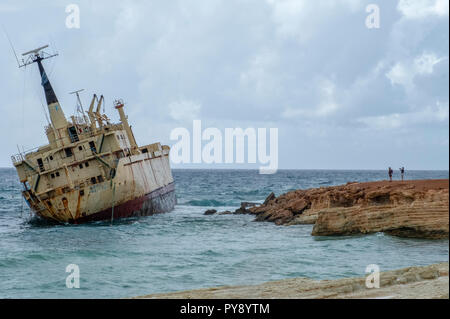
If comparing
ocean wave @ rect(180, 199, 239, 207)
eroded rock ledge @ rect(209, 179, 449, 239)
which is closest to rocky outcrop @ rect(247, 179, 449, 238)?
eroded rock ledge @ rect(209, 179, 449, 239)

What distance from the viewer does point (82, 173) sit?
32.1m

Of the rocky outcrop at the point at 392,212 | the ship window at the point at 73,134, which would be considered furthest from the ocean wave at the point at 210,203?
the rocky outcrop at the point at 392,212

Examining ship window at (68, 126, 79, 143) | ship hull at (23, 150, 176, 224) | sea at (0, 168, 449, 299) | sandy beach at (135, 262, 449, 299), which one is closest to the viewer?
sandy beach at (135, 262, 449, 299)

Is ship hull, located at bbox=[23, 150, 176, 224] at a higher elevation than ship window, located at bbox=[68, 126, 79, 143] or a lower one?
lower

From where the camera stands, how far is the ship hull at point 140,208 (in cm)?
3152

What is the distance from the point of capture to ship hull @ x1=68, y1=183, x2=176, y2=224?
1241 inches

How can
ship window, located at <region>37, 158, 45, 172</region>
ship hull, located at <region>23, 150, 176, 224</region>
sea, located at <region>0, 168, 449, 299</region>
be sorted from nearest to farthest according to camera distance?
sea, located at <region>0, 168, 449, 299</region> < ship hull, located at <region>23, 150, 176, 224</region> < ship window, located at <region>37, 158, 45, 172</region>

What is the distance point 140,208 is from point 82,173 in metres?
4.74

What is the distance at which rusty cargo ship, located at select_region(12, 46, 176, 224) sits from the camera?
30.7 m

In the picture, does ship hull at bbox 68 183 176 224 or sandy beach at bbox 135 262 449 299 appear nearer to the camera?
sandy beach at bbox 135 262 449 299

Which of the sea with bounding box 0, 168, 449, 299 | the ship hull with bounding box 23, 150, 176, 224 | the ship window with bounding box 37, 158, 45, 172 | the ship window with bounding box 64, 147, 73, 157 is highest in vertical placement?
the ship window with bounding box 64, 147, 73, 157

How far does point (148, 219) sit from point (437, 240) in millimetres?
21662

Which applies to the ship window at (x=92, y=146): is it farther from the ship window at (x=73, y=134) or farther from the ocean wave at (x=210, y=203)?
the ocean wave at (x=210, y=203)

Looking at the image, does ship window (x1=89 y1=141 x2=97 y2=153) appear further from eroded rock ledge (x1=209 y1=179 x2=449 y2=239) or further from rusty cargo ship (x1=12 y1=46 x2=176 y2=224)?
eroded rock ledge (x1=209 y1=179 x2=449 y2=239)
